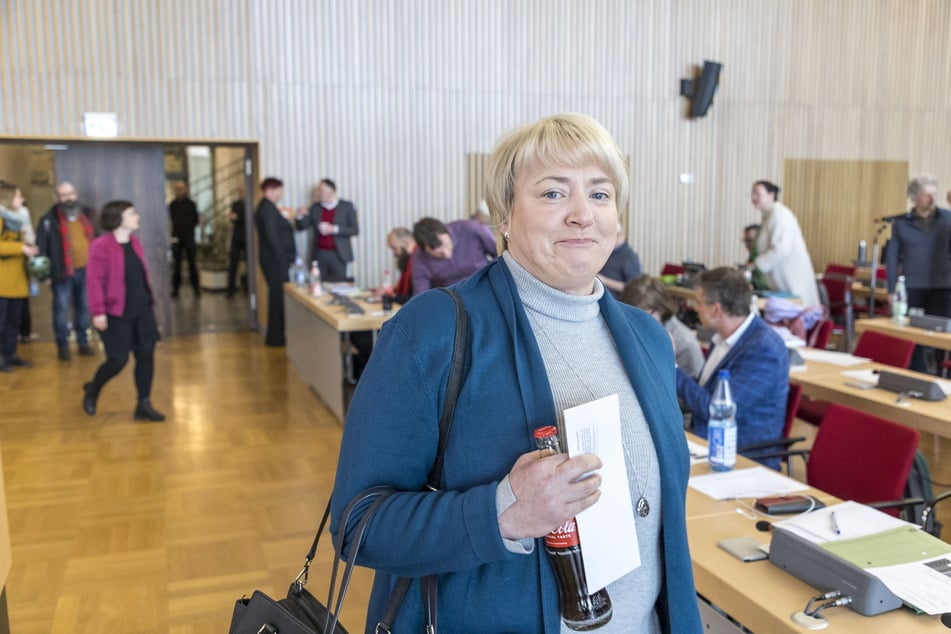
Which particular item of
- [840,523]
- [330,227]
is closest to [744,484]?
[840,523]

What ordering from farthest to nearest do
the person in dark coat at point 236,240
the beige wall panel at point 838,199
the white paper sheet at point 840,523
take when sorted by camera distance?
1. the beige wall panel at point 838,199
2. the person in dark coat at point 236,240
3. the white paper sheet at point 840,523

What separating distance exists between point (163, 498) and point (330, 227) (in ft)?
17.6

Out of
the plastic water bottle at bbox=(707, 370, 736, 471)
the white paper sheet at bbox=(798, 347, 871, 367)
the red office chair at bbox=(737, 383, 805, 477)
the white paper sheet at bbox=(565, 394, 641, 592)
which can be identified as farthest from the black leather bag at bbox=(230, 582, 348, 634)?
the white paper sheet at bbox=(798, 347, 871, 367)

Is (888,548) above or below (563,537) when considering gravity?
below

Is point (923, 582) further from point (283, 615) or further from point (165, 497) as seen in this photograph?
point (165, 497)

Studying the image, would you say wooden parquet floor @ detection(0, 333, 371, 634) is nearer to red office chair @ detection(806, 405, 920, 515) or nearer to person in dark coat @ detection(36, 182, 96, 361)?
person in dark coat @ detection(36, 182, 96, 361)

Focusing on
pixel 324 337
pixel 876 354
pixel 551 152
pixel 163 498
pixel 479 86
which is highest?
pixel 479 86

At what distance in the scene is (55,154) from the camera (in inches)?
380

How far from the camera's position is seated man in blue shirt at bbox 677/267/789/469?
11.9 ft

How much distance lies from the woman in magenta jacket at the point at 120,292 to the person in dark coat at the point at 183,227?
228 inches

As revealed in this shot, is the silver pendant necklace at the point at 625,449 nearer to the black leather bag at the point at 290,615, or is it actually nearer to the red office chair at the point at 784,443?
the black leather bag at the point at 290,615

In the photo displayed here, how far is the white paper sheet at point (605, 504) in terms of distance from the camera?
128 centimetres

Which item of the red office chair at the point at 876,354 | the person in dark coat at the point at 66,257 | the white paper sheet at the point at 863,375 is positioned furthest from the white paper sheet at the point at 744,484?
the person in dark coat at the point at 66,257

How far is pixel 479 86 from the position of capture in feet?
35.4
